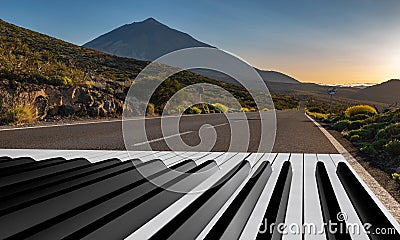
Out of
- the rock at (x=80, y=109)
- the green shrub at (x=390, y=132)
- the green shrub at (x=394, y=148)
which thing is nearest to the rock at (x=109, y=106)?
the rock at (x=80, y=109)

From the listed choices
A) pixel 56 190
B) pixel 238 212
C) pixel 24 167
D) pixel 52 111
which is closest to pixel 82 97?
pixel 52 111

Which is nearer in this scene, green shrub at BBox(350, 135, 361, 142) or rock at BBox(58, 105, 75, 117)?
green shrub at BBox(350, 135, 361, 142)

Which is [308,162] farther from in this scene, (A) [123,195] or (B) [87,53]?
(B) [87,53]

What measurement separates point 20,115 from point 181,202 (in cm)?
1265

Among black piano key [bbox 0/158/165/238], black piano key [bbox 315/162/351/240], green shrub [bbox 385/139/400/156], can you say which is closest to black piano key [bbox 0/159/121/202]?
black piano key [bbox 0/158/165/238]

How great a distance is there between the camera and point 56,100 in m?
16.5

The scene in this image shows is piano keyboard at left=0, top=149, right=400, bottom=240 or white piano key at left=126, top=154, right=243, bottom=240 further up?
piano keyboard at left=0, top=149, right=400, bottom=240

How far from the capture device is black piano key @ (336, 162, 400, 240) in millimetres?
2066

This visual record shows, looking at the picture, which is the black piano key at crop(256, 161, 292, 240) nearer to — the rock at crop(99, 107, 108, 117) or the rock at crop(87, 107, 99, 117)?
the rock at crop(87, 107, 99, 117)

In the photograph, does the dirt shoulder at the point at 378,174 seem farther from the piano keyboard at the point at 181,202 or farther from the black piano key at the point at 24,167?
the black piano key at the point at 24,167

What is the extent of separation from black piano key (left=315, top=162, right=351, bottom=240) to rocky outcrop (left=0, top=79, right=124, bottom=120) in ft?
44.9
